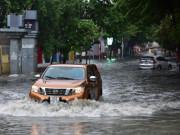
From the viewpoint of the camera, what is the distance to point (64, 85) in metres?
13.9

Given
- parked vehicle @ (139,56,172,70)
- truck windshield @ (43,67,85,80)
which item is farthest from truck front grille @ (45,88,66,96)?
parked vehicle @ (139,56,172,70)

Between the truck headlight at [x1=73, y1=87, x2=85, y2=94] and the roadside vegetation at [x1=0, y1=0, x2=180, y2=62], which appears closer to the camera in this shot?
the truck headlight at [x1=73, y1=87, x2=85, y2=94]

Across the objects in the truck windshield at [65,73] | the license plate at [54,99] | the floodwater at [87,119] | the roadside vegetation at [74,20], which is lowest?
the floodwater at [87,119]

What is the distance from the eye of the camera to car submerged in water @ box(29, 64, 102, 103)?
45.1ft

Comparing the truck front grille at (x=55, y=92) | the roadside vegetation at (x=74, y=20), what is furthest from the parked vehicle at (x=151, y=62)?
the truck front grille at (x=55, y=92)

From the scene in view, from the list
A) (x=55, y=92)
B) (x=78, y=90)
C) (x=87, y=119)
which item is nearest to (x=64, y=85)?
(x=55, y=92)

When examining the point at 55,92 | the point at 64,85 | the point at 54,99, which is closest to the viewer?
the point at 54,99

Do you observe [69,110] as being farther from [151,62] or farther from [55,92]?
[151,62]

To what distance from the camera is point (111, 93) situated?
2191 centimetres

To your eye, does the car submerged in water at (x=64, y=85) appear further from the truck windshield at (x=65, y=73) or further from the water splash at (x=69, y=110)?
the water splash at (x=69, y=110)

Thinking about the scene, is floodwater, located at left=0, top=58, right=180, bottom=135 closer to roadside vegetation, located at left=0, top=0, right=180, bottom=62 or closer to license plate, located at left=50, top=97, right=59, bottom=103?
license plate, located at left=50, top=97, right=59, bottom=103

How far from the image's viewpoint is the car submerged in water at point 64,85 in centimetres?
1375

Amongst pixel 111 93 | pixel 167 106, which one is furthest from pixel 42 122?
pixel 111 93

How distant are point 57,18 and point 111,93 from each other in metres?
18.9
